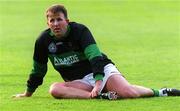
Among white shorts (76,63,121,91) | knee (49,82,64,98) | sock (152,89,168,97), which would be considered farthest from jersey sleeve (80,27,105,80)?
sock (152,89,168,97)

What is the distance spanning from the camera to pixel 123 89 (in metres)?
11.4

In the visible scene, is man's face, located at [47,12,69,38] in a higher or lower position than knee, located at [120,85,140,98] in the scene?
higher

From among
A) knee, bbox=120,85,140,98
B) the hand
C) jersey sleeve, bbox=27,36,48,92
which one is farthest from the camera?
jersey sleeve, bbox=27,36,48,92

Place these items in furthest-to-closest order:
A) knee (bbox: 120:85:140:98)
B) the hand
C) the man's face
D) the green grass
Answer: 1. knee (bbox: 120:85:140:98)
2. the man's face
3. the hand
4. the green grass

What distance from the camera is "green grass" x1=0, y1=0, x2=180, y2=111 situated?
10.9 metres

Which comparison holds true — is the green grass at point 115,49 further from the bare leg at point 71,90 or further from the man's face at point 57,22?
the man's face at point 57,22

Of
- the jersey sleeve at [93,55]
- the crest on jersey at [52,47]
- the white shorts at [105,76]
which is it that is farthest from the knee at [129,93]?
the crest on jersey at [52,47]

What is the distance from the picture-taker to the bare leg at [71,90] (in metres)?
11.4

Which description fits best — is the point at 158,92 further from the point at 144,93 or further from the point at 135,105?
the point at 135,105

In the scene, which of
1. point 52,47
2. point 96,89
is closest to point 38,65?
point 52,47

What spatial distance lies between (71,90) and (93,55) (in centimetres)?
63

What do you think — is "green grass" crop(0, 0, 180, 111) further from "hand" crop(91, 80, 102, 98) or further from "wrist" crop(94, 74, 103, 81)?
"wrist" crop(94, 74, 103, 81)

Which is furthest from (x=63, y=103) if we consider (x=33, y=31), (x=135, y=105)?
(x=33, y=31)

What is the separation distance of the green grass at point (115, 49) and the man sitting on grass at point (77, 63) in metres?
0.28
